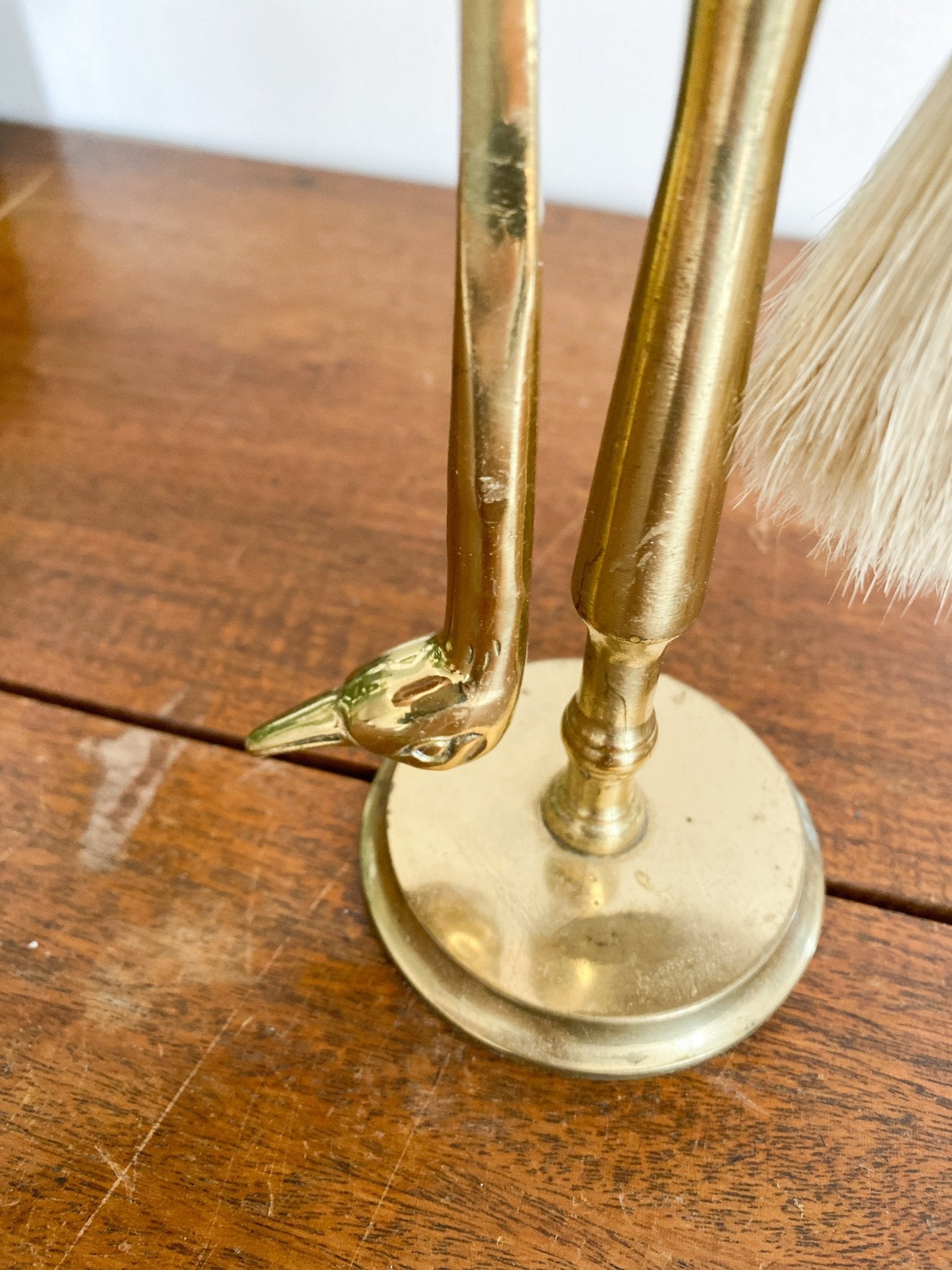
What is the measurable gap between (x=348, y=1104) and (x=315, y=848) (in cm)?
10

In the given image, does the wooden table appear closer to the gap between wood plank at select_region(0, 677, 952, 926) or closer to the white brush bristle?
the gap between wood plank at select_region(0, 677, 952, 926)

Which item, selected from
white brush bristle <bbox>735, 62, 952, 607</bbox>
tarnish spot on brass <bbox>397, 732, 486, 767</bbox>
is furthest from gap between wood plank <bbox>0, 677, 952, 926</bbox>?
white brush bristle <bbox>735, 62, 952, 607</bbox>

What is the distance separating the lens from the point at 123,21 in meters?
0.76

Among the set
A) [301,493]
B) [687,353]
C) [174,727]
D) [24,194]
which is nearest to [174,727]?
[174,727]

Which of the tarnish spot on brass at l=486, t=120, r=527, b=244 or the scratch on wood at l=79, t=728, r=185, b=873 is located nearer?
the tarnish spot on brass at l=486, t=120, r=527, b=244

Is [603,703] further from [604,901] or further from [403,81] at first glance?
[403,81]

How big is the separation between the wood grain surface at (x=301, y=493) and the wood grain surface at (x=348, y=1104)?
2.5 inches

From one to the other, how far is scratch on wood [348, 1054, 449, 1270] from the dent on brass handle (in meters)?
0.11

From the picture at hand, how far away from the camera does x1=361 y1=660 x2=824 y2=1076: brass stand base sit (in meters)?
0.34

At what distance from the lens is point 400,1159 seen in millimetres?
317

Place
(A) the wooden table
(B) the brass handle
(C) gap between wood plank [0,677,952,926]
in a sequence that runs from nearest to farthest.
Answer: (B) the brass handle
(A) the wooden table
(C) gap between wood plank [0,677,952,926]

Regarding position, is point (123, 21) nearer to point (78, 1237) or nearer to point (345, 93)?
point (345, 93)

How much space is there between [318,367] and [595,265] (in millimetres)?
213

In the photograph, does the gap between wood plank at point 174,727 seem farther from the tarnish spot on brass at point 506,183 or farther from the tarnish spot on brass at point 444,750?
the tarnish spot on brass at point 506,183
